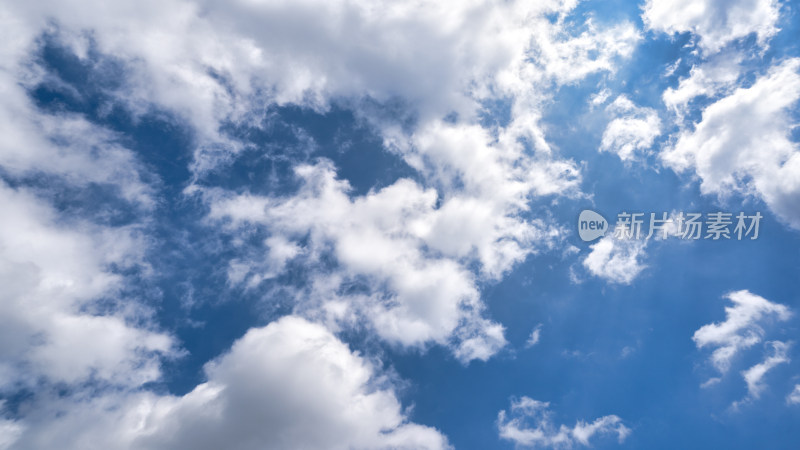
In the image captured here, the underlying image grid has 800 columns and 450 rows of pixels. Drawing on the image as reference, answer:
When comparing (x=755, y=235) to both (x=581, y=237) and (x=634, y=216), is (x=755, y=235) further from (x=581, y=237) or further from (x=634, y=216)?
(x=581, y=237)

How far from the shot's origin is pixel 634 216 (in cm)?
10050

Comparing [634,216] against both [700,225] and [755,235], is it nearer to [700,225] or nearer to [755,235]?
[700,225]

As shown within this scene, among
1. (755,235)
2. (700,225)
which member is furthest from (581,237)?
(755,235)

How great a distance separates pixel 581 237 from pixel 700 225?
2645 cm

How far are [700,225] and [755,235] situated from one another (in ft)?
36.9

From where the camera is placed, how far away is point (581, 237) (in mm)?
103938

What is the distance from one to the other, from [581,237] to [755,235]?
37297 mm

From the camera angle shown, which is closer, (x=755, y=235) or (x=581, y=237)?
(x=755, y=235)

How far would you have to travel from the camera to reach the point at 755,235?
96375 mm

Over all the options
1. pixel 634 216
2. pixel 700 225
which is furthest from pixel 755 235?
pixel 634 216

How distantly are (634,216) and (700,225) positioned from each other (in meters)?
14.9

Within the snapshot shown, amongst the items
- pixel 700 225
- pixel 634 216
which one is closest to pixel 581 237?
pixel 634 216

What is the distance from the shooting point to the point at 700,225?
325ft

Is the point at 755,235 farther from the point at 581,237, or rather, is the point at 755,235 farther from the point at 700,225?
the point at 581,237
